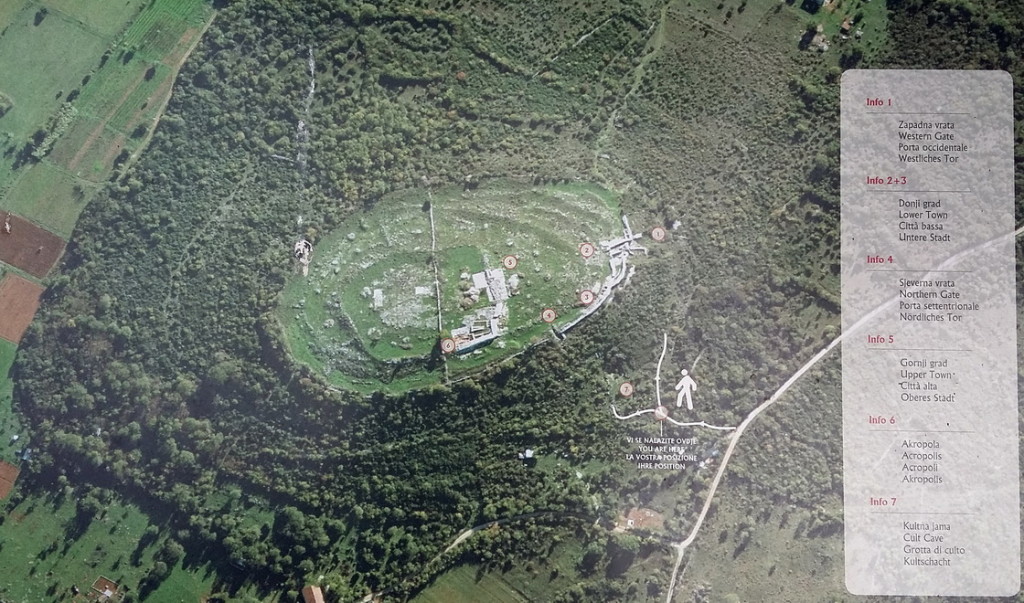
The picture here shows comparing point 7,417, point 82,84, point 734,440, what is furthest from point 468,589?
point 82,84

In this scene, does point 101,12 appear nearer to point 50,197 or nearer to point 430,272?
point 50,197

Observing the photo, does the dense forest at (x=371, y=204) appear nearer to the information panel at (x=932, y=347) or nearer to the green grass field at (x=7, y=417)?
the green grass field at (x=7, y=417)

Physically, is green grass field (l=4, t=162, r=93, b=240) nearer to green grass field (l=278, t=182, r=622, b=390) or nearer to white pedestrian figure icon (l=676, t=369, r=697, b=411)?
green grass field (l=278, t=182, r=622, b=390)

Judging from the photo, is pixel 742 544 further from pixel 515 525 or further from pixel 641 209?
pixel 641 209

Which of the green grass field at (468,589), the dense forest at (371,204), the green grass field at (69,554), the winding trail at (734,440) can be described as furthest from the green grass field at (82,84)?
the winding trail at (734,440)

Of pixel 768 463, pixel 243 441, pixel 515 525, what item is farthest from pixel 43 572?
pixel 768 463
